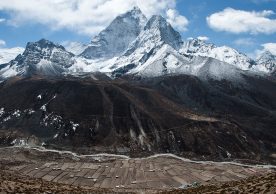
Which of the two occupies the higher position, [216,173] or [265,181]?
[265,181]

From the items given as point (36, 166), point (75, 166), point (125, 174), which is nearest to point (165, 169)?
point (125, 174)

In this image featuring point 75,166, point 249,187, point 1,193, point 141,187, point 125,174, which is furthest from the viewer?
point 75,166

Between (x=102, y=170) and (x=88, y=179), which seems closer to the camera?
(x=88, y=179)

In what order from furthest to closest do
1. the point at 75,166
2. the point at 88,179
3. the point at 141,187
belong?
1. the point at 75,166
2. the point at 88,179
3. the point at 141,187

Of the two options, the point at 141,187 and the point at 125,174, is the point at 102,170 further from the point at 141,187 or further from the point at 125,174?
the point at 141,187

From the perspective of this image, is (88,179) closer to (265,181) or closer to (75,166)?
(75,166)

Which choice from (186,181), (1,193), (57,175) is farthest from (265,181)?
(57,175)

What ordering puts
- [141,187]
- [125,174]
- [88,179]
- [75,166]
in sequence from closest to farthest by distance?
[141,187] < [88,179] < [125,174] < [75,166]

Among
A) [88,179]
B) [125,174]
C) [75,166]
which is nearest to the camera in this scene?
[88,179]

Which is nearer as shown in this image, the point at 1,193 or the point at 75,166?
the point at 1,193
